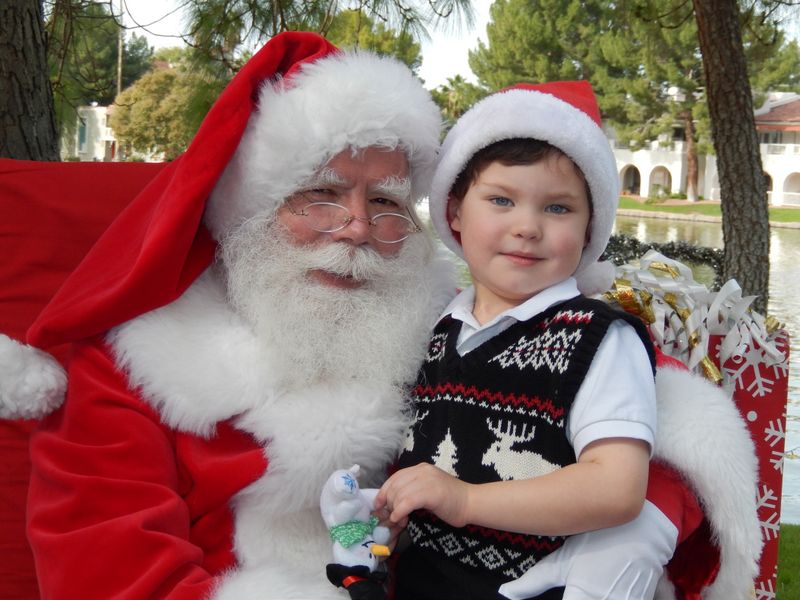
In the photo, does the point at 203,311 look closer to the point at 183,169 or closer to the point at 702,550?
the point at 183,169

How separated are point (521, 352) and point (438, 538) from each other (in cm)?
42

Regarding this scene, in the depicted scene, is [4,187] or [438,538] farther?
[4,187]

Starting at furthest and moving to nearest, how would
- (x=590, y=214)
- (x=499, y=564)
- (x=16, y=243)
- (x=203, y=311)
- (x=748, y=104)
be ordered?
(x=748, y=104), (x=16, y=243), (x=203, y=311), (x=590, y=214), (x=499, y=564)

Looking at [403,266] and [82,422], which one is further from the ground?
[403,266]

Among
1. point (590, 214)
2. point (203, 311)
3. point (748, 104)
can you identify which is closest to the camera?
point (590, 214)

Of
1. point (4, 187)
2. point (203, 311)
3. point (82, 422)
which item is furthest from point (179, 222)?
point (4, 187)

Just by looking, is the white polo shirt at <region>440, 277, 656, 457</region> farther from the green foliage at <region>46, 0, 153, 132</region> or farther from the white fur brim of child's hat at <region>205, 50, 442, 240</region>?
the green foliage at <region>46, 0, 153, 132</region>

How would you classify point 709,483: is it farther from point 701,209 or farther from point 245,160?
point 701,209

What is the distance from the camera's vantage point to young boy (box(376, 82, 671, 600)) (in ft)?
4.99

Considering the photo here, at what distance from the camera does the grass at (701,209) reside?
27.9 m

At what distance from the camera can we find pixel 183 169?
72.9 inches

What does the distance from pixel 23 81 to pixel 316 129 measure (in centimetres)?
141

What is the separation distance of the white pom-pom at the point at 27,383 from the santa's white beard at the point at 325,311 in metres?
0.43

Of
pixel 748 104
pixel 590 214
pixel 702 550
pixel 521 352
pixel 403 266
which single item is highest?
pixel 748 104
